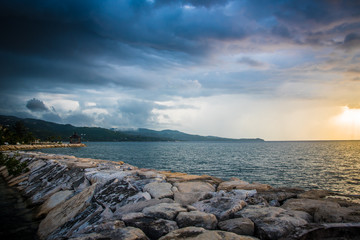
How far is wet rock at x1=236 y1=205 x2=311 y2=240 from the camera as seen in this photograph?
12.9 ft

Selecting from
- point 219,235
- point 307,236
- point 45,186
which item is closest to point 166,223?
point 219,235

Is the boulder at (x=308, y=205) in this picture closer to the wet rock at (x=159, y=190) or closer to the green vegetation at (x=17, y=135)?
the wet rock at (x=159, y=190)

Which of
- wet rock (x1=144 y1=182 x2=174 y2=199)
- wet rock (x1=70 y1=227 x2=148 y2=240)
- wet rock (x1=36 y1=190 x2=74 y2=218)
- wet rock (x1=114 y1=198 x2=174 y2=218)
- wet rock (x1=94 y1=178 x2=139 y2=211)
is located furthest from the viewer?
wet rock (x1=36 y1=190 x2=74 y2=218)

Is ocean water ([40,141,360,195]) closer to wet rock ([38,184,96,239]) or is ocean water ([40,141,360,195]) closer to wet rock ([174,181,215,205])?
wet rock ([174,181,215,205])

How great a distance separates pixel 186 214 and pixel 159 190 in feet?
8.07

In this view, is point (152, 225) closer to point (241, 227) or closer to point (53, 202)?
point (241, 227)

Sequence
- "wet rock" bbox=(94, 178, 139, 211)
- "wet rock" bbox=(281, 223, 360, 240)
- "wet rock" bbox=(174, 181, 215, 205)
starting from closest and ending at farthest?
1. "wet rock" bbox=(281, 223, 360, 240)
2. "wet rock" bbox=(174, 181, 215, 205)
3. "wet rock" bbox=(94, 178, 139, 211)

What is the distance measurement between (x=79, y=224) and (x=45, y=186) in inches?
240

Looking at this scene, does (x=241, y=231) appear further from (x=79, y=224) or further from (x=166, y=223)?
(x=79, y=224)

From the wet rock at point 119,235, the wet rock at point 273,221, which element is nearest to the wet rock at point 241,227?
the wet rock at point 273,221

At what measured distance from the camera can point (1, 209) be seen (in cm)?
784

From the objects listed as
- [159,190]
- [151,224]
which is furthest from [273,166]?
[151,224]

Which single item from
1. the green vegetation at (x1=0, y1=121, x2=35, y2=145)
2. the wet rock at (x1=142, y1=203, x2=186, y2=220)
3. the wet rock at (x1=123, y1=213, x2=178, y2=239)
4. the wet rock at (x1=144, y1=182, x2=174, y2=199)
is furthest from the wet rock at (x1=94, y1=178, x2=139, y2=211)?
the green vegetation at (x1=0, y1=121, x2=35, y2=145)

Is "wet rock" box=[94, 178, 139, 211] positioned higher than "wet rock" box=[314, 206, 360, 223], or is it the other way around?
"wet rock" box=[314, 206, 360, 223]
